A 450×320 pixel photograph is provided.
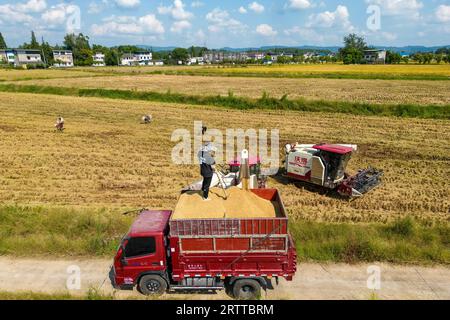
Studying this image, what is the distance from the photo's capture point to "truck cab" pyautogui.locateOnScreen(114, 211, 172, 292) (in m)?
8.45

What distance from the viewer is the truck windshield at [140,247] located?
27.8ft

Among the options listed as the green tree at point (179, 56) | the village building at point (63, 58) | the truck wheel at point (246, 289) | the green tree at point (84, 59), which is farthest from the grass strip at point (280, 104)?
the green tree at point (179, 56)

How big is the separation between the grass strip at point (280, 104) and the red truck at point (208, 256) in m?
26.9

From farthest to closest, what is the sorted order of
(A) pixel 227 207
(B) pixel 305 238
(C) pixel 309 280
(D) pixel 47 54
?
1. (D) pixel 47 54
2. (B) pixel 305 238
3. (C) pixel 309 280
4. (A) pixel 227 207

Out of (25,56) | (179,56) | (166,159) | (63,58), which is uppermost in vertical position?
(179,56)

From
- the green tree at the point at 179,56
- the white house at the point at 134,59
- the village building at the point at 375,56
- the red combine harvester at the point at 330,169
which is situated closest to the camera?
the red combine harvester at the point at 330,169

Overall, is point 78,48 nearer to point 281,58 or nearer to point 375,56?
point 281,58

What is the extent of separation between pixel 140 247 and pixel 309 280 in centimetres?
438

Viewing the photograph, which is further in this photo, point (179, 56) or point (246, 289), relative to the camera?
point (179, 56)

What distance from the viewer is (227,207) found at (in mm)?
9000

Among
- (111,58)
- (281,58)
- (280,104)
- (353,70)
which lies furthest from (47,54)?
(280,104)

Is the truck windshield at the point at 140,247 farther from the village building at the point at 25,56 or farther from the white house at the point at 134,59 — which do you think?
the white house at the point at 134,59

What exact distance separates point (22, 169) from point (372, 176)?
17.2 meters
